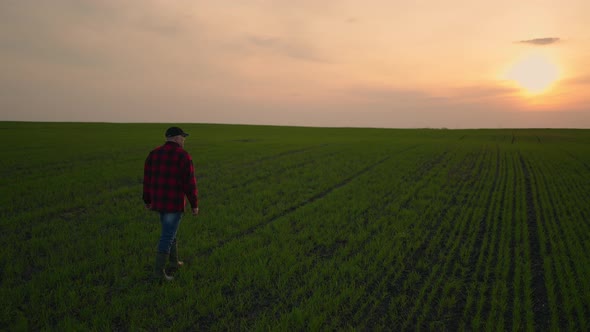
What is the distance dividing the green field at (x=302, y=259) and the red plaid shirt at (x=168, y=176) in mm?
1467

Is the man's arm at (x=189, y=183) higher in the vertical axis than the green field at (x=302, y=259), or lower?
higher

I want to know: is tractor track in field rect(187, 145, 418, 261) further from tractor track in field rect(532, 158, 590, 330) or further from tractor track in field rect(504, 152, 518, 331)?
tractor track in field rect(532, 158, 590, 330)

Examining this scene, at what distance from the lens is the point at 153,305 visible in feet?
16.7

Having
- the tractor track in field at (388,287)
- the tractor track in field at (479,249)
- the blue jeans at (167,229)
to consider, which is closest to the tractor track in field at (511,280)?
the tractor track in field at (479,249)

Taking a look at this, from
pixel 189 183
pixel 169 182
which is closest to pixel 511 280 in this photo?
pixel 189 183

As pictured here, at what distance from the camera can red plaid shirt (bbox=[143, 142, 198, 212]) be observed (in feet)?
17.7

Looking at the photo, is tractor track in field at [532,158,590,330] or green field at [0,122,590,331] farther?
tractor track in field at [532,158,590,330]

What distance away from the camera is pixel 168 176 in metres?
5.43

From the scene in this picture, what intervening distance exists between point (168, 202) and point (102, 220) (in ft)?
16.5

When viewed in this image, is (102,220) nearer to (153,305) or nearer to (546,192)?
(153,305)

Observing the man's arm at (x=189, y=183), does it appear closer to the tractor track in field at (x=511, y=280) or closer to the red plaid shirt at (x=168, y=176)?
the red plaid shirt at (x=168, y=176)

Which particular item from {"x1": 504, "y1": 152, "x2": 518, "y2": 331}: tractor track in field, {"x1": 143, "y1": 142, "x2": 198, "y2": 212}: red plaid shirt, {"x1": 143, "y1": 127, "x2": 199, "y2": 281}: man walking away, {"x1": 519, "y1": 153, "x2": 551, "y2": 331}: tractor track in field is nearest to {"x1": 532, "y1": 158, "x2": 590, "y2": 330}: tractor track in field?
{"x1": 519, "y1": 153, "x2": 551, "y2": 331}: tractor track in field

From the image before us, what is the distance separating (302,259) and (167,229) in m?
2.82

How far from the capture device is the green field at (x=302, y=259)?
4.96m
